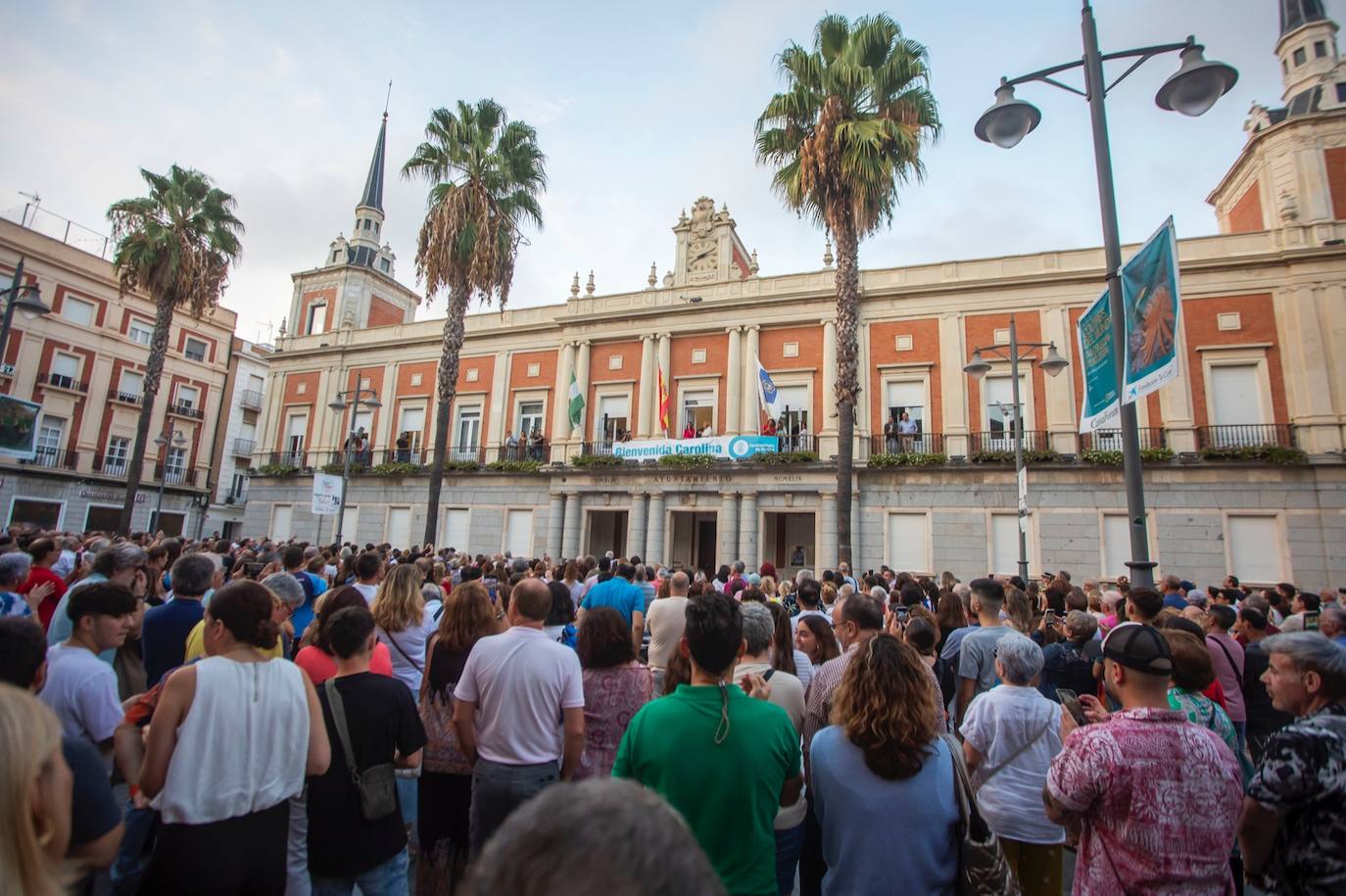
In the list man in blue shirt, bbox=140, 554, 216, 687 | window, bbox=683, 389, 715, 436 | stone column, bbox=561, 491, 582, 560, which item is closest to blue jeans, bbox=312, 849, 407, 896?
man in blue shirt, bbox=140, 554, 216, 687

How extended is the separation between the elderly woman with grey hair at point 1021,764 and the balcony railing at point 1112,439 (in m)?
17.1

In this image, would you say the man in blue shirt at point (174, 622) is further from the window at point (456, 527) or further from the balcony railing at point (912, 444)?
the window at point (456, 527)

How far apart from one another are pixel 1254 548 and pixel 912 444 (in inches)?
327

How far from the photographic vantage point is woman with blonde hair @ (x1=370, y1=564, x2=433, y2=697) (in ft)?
14.6

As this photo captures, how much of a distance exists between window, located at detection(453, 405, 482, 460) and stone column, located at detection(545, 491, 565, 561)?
15.7 feet

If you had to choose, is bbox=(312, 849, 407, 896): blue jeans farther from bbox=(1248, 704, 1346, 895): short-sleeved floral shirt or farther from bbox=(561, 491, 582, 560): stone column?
bbox=(561, 491, 582, 560): stone column

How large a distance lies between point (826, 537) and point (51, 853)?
18.5 metres

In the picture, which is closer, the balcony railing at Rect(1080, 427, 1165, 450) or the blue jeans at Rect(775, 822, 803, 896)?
the blue jeans at Rect(775, 822, 803, 896)

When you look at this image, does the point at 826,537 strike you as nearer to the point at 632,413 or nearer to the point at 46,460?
the point at 632,413

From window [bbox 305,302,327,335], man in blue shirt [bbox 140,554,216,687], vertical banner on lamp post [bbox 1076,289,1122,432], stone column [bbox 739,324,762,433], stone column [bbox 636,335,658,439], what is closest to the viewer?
man in blue shirt [bbox 140,554,216,687]

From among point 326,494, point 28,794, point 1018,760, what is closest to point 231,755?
point 28,794

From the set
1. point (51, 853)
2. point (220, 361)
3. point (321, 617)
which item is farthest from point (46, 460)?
point (51, 853)

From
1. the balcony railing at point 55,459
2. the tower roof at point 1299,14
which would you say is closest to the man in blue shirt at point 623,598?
the tower roof at point 1299,14

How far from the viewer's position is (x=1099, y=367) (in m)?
5.93
